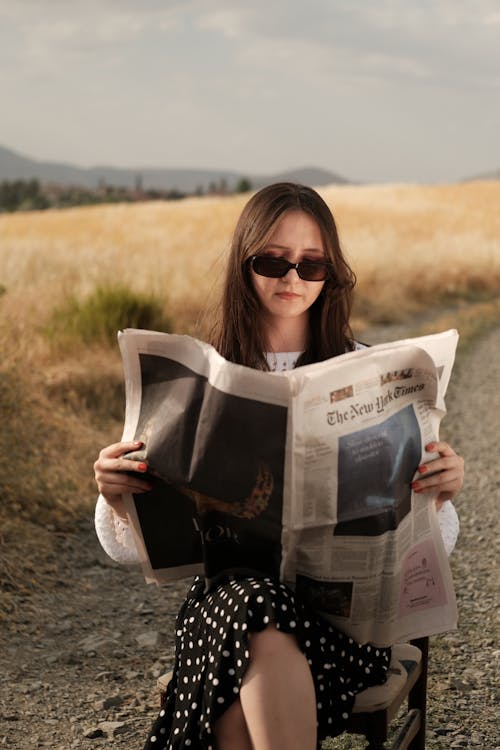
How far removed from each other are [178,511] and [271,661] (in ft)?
1.10

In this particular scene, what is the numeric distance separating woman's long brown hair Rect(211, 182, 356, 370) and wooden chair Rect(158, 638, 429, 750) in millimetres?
682

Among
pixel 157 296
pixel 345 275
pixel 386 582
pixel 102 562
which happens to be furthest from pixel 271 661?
pixel 157 296

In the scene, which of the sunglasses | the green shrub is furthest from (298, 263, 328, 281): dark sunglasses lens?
the green shrub

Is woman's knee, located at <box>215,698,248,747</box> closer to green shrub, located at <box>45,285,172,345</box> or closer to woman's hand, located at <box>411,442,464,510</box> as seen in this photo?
woman's hand, located at <box>411,442,464,510</box>

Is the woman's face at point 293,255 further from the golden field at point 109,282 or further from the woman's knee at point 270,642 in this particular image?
the woman's knee at point 270,642

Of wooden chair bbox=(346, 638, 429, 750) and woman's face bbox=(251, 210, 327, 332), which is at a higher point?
woman's face bbox=(251, 210, 327, 332)

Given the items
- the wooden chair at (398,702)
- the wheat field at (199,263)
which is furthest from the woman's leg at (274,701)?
the wheat field at (199,263)

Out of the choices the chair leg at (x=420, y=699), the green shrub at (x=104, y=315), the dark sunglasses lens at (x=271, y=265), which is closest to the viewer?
the dark sunglasses lens at (x=271, y=265)

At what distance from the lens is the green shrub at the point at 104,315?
7.09 m

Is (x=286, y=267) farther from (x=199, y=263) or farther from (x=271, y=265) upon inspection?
(x=199, y=263)

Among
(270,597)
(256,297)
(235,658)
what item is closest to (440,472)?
(270,597)

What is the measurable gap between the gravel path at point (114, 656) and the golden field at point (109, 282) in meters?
0.34

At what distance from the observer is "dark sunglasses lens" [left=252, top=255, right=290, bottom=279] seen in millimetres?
2076

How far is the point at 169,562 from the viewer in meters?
1.88
